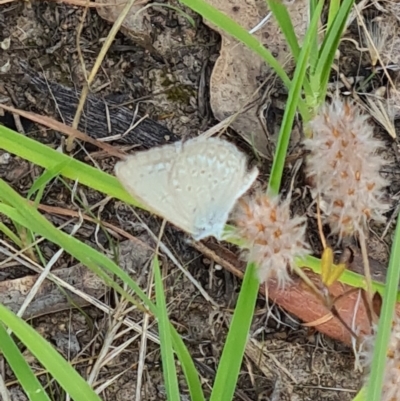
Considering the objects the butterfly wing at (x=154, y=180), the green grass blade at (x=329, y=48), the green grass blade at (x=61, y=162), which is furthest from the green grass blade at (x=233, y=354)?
the green grass blade at (x=329, y=48)

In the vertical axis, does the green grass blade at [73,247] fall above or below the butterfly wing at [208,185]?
below

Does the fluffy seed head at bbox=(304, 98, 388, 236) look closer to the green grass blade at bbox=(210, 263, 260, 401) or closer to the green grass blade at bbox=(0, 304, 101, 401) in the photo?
the green grass blade at bbox=(210, 263, 260, 401)

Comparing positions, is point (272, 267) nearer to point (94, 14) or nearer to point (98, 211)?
point (98, 211)

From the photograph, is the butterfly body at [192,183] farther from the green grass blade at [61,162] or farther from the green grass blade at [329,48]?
the green grass blade at [329,48]

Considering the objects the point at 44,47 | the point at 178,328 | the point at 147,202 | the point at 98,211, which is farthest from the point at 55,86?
the point at 178,328

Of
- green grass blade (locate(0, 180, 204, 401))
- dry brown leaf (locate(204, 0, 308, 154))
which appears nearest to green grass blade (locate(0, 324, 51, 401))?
green grass blade (locate(0, 180, 204, 401))

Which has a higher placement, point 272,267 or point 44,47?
point 44,47

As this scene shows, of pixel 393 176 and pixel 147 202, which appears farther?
pixel 393 176
